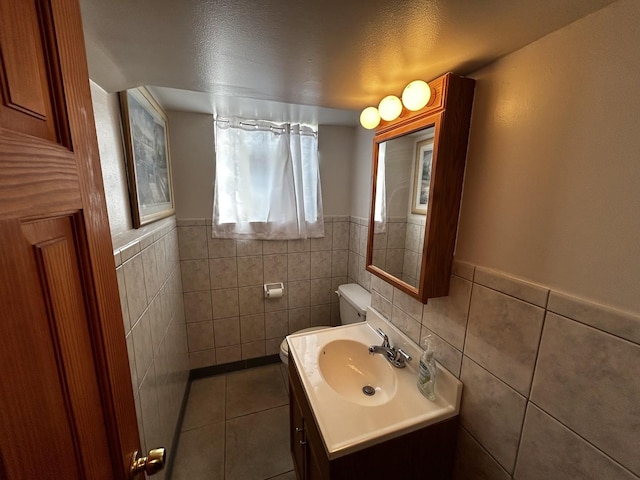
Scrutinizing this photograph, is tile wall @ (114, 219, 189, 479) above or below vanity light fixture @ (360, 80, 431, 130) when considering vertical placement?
below

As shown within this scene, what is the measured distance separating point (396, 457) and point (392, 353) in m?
0.38

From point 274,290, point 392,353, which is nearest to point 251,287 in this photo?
point 274,290

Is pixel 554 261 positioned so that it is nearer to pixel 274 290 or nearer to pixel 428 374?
pixel 428 374

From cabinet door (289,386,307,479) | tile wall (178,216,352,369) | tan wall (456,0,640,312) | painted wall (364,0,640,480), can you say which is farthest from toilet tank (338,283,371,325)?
tan wall (456,0,640,312)

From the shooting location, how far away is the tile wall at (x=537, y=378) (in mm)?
549

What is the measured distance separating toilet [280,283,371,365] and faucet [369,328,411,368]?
50cm

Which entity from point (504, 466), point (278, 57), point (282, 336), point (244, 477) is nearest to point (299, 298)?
point (282, 336)

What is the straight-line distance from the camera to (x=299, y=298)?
7.34ft

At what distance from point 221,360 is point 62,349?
6.64 ft

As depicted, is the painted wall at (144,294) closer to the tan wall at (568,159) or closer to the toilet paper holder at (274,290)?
the toilet paper holder at (274,290)

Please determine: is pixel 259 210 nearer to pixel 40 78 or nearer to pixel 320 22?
pixel 320 22

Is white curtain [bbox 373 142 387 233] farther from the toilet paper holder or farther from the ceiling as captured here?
the toilet paper holder

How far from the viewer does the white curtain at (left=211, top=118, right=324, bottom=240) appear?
6.14 feet

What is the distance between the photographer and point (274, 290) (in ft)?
6.84
